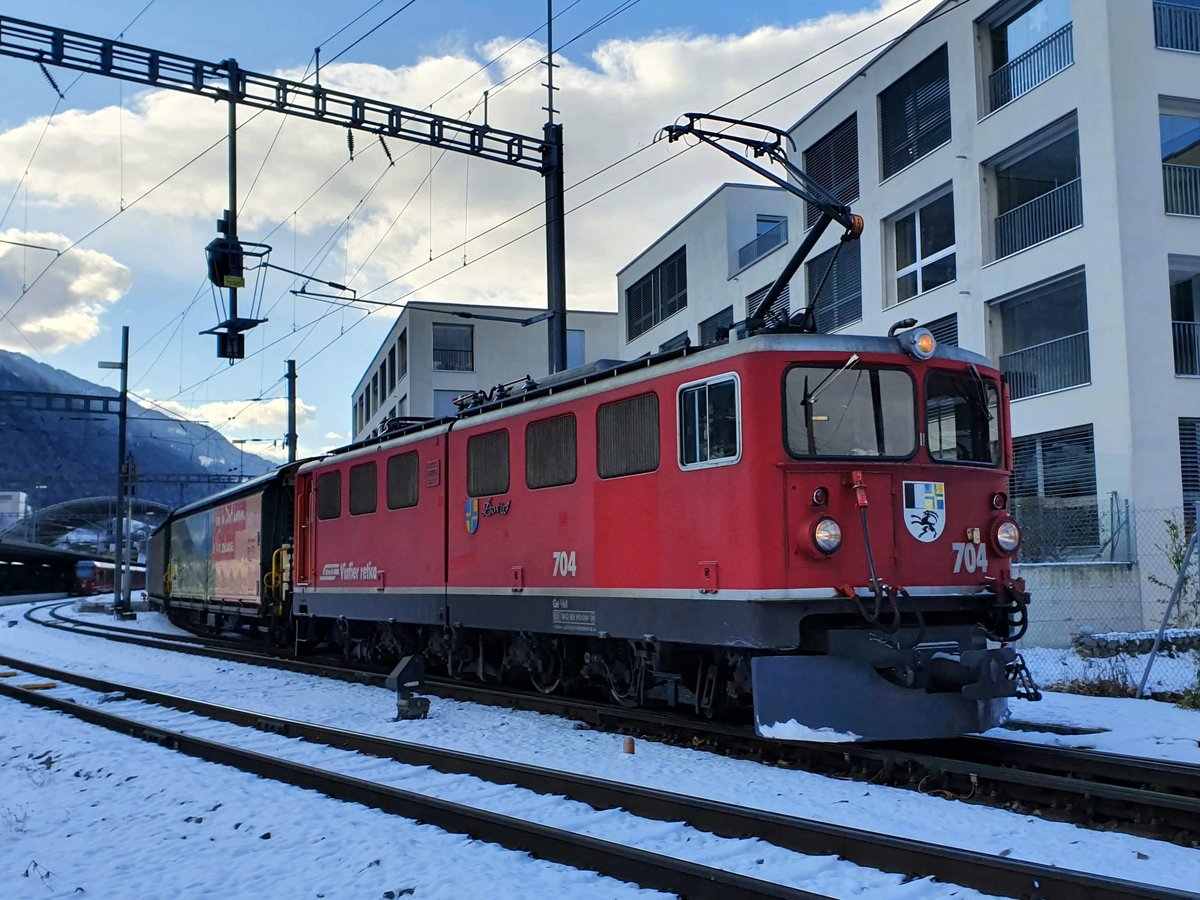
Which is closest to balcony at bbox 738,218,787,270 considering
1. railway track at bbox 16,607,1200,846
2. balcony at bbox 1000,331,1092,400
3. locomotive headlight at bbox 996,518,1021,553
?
balcony at bbox 1000,331,1092,400

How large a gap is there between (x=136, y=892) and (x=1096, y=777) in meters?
6.04

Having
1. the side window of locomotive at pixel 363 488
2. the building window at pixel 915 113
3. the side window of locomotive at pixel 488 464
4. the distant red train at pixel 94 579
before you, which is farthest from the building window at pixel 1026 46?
the distant red train at pixel 94 579

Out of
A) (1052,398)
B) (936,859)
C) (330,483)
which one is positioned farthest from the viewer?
(1052,398)

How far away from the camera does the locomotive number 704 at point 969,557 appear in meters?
8.52

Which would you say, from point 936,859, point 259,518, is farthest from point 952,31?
point 936,859

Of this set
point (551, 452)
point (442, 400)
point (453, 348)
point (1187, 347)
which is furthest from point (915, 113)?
point (442, 400)

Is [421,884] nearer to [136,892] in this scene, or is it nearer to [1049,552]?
[136,892]

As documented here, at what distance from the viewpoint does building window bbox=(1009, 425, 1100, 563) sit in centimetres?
1730

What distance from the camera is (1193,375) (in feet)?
58.2

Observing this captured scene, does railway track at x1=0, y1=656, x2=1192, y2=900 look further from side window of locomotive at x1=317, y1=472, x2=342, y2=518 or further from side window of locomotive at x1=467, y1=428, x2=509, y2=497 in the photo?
side window of locomotive at x1=317, y1=472, x2=342, y2=518

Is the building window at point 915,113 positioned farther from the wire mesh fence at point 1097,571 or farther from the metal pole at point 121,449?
the metal pole at point 121,449

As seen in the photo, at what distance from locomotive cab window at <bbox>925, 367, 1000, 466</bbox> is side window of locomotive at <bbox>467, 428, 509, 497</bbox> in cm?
459

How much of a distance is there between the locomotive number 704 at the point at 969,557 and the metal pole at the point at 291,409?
29.0 meters

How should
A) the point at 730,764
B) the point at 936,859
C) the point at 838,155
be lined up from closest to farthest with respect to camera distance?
the point at 936,859 → the point at 730,764 → the point at 838,155
